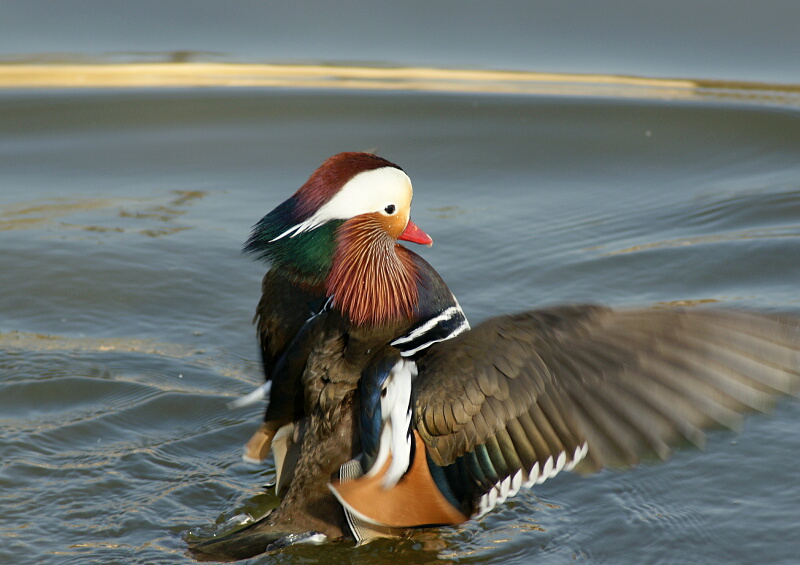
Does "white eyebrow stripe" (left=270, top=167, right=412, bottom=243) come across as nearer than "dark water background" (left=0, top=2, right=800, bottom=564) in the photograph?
Yes

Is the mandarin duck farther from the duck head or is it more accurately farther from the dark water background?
the dark water background

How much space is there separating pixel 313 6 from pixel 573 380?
17.4 feet

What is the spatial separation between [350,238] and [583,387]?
2.94 ft

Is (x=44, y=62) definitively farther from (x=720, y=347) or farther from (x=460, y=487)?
(x=720, y=347)

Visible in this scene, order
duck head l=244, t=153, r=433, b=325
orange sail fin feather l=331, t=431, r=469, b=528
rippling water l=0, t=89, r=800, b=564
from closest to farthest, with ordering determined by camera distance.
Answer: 1. orange sail fin feather l=331, t=431, r=469, b=528
2. duck head l=244, t=153, r=433, b=325
3. rippling water l=0, t=89, r=800, b=564

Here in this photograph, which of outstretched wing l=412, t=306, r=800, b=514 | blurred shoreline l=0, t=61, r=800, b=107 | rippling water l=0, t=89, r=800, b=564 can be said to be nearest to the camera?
outstretched wing l=412, t=306, r=800, b=514

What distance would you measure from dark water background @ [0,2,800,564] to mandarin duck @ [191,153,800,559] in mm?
266

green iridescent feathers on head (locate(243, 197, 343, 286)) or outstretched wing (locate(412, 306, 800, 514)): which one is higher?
green iridescent feathers on head (locate(243, 197, 343, 286))

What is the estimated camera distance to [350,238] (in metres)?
3.08

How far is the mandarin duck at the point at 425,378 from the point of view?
246cm

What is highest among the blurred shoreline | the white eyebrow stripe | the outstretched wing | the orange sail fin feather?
the blurred shoreline

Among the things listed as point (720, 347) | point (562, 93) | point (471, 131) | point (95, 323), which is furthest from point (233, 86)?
point (720, 347)

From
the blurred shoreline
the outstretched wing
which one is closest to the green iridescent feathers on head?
the outstretched wing

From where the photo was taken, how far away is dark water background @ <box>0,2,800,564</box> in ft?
10.1
